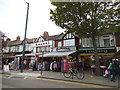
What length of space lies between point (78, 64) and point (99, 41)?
823 centimetres

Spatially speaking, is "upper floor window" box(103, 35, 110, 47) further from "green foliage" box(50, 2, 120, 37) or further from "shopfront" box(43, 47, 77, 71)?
"green foliage" box(50, 2, 120, 37)

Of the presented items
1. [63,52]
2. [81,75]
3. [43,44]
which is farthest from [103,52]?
[43,44]

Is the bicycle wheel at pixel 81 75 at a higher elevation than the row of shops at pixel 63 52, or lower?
lower

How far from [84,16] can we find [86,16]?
32cm

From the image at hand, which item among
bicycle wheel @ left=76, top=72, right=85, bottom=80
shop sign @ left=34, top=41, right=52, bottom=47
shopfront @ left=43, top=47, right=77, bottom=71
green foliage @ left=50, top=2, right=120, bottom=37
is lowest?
bicycle wheel @ left=76, top=72, right=85, bottom=80

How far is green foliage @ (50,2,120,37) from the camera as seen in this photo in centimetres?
1100

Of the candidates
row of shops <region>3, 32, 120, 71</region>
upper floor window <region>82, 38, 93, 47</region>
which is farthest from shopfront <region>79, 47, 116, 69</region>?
upper floor window <region>82, 38, 93, 47</region>

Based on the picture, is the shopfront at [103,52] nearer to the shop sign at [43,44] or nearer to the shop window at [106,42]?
the shop window at [106,42]

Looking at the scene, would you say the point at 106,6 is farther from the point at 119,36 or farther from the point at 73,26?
the point at 119,36

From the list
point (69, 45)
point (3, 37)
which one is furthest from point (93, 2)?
point (3, 37)

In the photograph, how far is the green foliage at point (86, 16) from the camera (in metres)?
11.0

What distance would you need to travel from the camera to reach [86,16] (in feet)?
39.1

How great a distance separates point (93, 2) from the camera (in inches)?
446

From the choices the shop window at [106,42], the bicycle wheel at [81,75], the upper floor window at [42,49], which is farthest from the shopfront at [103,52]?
the bicycle wheel at [81,75]
